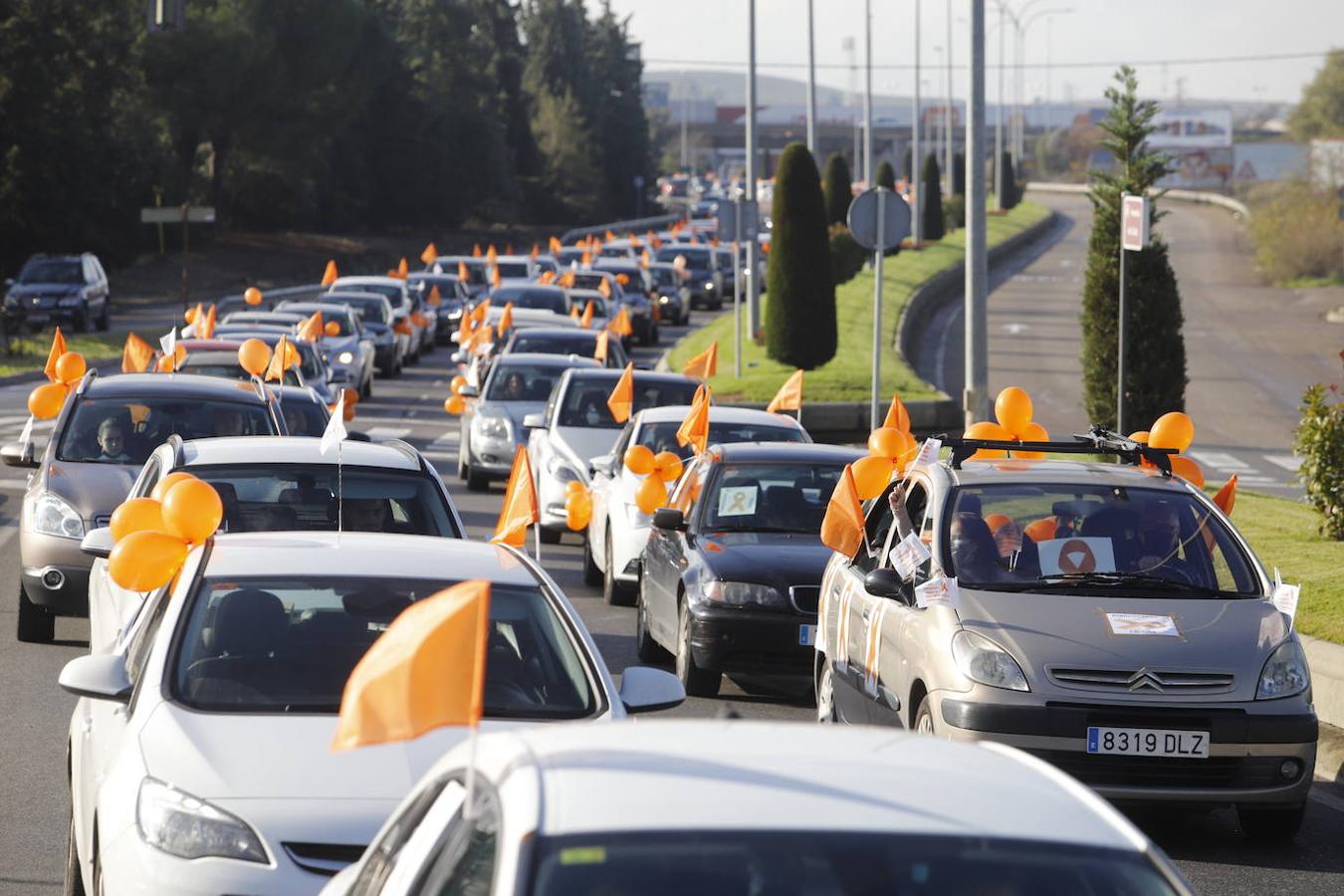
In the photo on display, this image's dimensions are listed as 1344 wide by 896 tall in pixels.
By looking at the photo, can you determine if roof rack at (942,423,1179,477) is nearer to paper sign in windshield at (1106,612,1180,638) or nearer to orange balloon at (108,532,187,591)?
paper sign in windshield at (1106,612,1180,638)

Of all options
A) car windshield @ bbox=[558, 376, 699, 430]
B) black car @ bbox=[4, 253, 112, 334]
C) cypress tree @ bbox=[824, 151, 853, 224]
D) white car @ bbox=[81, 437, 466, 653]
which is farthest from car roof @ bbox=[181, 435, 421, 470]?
cypress tree @ bbox=[824, 151, 853, 224]

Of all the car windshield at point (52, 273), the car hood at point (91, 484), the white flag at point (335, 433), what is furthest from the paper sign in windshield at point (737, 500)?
the car windshield at point (52, 273)

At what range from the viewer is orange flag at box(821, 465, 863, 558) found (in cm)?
1054

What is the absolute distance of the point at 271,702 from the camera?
6645 mm

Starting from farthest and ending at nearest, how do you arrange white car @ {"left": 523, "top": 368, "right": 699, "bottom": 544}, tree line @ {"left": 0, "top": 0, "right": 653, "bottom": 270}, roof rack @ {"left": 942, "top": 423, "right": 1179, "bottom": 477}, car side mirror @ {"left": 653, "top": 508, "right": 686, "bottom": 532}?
1. tree line @ {"left": 0, "top": 0, "right": 653, "bottom": 270}
2. white car @ {"left": 523, "top": 368, "right": 699, "bottom": 544}
3. car side mirror @ {"left": 653, "top": 508, "right": 686, "bottom": 532}
4. roof rack @ {"left": 942, "top": 423, "right": 1179, "bottom": 477}

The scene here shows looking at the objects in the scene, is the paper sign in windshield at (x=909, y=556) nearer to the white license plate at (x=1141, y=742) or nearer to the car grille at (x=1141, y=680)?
the car grille at (x=1141, y=680)

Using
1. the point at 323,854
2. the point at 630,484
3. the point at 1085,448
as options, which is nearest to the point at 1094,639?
the point at 1085,448

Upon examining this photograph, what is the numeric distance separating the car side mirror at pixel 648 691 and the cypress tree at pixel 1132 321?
17070 millimetres

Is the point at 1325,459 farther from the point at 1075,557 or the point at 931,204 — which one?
the point at 931,204

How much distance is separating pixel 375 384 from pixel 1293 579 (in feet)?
89.6

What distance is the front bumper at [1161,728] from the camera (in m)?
8.59

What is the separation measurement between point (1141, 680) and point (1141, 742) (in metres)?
0.24

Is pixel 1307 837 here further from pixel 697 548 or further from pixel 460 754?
pixel 460 754

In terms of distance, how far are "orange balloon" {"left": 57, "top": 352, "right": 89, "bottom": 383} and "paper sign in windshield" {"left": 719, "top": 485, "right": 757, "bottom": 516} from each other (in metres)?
7.17
